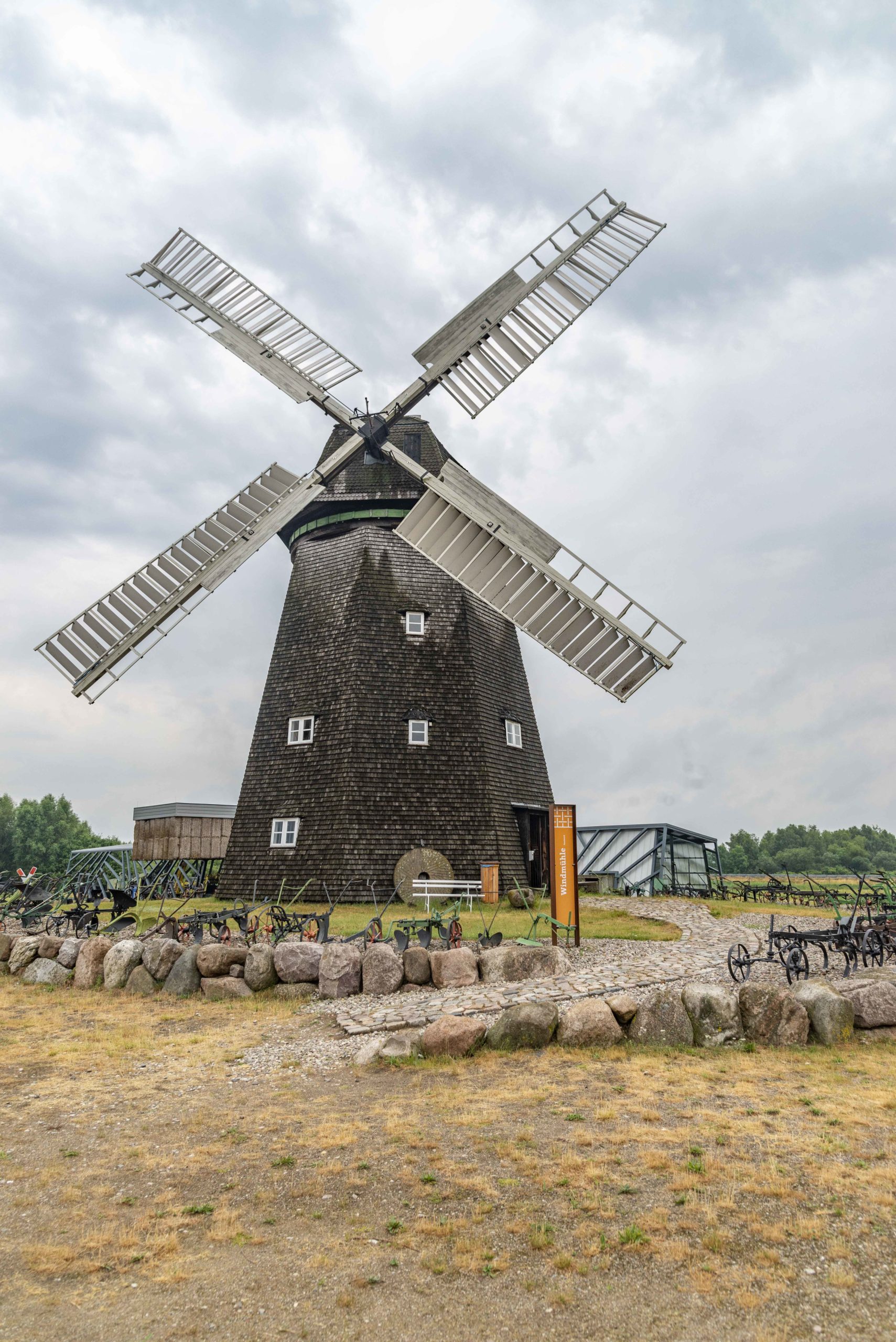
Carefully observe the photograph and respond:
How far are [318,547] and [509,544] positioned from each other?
7612 millimetres

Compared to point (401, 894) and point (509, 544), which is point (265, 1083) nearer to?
point (401, 894)

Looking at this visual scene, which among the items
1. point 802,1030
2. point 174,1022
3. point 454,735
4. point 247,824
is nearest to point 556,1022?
point 802,1030

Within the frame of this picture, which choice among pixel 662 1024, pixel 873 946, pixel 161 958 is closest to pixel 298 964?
pixel 161 958

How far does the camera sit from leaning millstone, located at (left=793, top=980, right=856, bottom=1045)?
9203 mm

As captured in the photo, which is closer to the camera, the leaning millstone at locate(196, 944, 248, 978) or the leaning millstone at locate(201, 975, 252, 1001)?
the leaning millstone at locate(201, 975, 252, 1001)

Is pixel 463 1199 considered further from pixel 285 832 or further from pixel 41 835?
pixel 41 835

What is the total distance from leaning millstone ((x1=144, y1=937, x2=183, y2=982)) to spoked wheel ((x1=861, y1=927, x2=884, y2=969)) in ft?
35.1

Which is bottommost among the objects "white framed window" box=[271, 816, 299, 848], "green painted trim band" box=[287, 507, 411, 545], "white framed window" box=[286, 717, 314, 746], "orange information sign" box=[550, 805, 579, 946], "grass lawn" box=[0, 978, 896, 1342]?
"grass lawn" box=[0, 978, 896, 1342]

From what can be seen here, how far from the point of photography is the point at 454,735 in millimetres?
21719

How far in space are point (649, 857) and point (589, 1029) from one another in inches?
971

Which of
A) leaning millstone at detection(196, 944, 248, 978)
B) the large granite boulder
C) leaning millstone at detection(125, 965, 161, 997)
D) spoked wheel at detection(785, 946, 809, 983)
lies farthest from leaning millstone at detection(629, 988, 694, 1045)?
leaning millstone at detection(125, 965, 161, 997)

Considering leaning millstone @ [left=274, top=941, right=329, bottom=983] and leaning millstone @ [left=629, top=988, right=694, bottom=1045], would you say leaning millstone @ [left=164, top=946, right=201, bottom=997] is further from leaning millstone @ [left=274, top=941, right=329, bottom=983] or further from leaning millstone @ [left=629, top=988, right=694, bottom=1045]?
leaning millstone @ [left=629, top=988, right=694, bottom=1045]

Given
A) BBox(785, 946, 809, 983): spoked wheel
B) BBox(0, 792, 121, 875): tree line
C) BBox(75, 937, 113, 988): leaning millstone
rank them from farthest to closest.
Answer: BBox(0, 792, 121, 875): tree line < BBox(75, 937, 113, 988): leaning millstone < BBox(785, 946, 809, 983): spoked wheel

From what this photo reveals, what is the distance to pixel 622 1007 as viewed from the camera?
9.52 m
